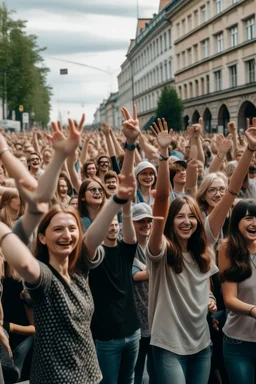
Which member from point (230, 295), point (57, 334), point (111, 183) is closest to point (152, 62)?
point (111, 183)

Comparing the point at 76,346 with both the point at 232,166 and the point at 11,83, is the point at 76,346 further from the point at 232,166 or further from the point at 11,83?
the point at 11,83

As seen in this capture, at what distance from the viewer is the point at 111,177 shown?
6.99 metres

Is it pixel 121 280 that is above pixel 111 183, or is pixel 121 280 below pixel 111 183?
below

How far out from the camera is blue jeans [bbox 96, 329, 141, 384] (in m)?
4.22

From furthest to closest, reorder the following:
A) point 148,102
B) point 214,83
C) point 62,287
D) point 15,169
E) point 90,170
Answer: point 148,102 < point 214,83 < point 90,170 < point 62,287 < point 15,169

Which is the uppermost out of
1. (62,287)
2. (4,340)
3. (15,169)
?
(15,169)

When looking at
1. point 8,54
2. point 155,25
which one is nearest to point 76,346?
point 8,54

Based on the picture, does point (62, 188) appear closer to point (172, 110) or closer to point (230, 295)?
point (230, 295)

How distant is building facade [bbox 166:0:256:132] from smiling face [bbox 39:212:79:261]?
1211 inches

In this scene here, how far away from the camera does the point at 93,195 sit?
216 inches

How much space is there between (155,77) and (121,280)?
2883 inches

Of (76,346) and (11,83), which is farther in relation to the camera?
(11,83)

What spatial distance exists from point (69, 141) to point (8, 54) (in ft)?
205

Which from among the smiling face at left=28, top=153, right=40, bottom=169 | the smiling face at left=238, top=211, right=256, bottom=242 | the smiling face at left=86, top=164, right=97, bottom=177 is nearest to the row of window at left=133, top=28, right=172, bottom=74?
the smiling face at left=28, top=153, right=40, bottom=169
